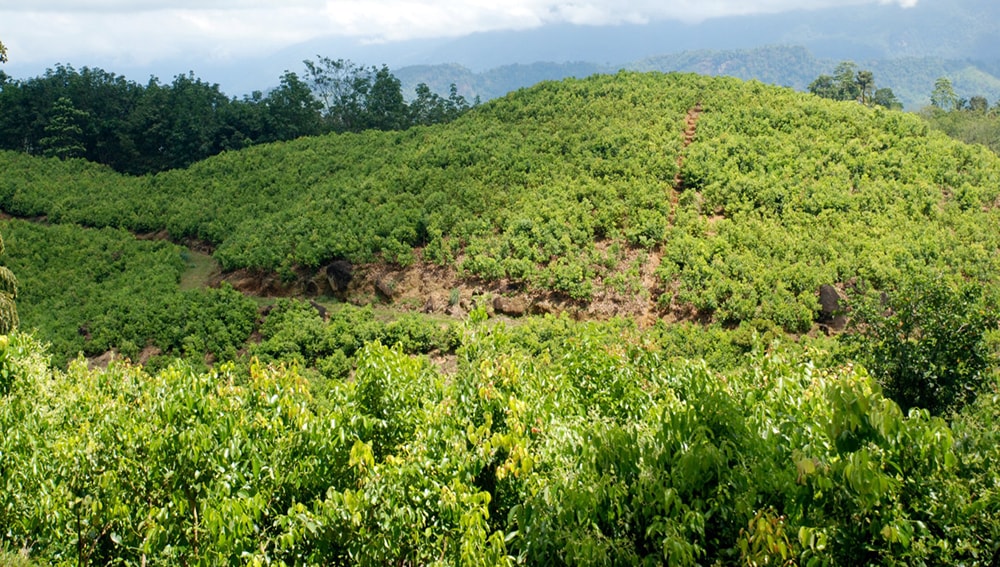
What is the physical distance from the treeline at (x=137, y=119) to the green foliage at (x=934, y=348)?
3623 cm

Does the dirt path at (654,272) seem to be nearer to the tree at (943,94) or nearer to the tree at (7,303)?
the tree at (7,303)

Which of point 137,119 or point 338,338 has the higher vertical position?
point 137,119

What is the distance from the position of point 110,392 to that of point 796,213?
1708 centimetres

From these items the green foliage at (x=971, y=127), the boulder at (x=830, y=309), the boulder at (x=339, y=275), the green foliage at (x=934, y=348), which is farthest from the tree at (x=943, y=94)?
the green foliage at (x=934, y=348)

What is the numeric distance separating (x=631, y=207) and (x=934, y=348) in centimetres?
1063

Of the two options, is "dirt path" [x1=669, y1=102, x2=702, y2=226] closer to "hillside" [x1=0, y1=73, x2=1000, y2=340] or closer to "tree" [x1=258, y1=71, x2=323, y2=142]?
"hillside" [x1=0, y1=73, x2=1000, y2=340]

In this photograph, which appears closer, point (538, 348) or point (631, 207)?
point (538, 348)

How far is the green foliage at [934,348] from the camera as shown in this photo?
29.7ft

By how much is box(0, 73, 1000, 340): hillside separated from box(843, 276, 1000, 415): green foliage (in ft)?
17.3

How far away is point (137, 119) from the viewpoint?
130 ft

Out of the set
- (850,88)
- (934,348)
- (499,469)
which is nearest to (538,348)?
(934,348)

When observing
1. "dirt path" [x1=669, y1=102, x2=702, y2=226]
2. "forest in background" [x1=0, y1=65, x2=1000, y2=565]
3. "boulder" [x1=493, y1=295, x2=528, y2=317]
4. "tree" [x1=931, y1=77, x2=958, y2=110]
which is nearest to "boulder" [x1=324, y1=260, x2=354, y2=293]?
"forest in background" [x1=0, y1=65, x2=1000, y2=565]

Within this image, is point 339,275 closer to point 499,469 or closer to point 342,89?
point 499,469

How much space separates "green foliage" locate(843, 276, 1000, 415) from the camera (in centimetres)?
905
